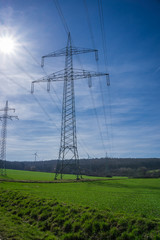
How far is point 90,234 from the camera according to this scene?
10.0 m

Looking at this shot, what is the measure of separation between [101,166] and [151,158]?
1820 inches

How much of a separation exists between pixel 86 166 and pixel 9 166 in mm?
69478

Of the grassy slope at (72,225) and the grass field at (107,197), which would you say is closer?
the grassy slope at (72,225)

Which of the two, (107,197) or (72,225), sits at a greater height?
(72,225)

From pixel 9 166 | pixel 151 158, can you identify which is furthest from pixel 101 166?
pixel 9 166

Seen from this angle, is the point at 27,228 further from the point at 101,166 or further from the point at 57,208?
the point at 101,166

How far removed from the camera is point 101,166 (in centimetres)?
15638

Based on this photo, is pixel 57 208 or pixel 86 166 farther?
pixel 86 166

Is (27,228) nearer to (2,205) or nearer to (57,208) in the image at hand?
(57,208)

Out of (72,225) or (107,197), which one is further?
(107,197)

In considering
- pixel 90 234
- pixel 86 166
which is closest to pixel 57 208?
pixel 90 234

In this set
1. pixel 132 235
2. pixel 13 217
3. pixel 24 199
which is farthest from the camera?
pixel 24 199

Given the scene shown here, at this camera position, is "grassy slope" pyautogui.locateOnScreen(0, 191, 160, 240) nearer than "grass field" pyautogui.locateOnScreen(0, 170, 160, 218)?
Yes

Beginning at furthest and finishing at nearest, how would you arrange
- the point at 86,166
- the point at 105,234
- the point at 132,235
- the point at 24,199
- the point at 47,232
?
the point at 86,166 < the point at 24,199 < the point at 47,232 < the point at 105,234 < the point at 132,235
